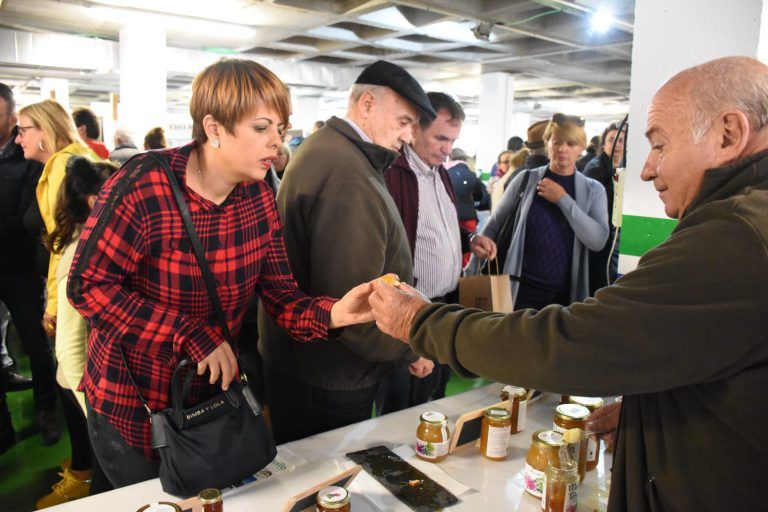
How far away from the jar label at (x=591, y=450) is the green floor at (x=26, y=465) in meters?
2.42

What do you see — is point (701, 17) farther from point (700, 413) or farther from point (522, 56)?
point (522, 56)

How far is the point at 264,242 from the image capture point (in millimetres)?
1560

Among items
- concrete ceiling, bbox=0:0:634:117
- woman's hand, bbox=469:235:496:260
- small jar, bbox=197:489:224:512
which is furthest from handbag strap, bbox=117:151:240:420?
concrete ceiling, bbox=0:0:634:117

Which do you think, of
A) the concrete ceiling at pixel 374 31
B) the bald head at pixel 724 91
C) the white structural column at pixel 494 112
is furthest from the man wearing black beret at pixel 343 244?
the white structural column at pixel 494 112

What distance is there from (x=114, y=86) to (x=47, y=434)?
11220mm

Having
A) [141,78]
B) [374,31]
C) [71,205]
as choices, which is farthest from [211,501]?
[374,31]

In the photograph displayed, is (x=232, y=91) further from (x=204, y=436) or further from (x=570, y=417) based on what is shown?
(x=570, y=417)

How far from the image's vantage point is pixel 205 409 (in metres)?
1.28

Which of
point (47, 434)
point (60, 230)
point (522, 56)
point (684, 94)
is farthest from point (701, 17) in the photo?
point (522, 56)

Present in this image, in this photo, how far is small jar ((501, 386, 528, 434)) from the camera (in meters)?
1.63

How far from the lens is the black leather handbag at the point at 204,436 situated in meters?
1.23

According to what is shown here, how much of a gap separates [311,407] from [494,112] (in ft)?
32.2

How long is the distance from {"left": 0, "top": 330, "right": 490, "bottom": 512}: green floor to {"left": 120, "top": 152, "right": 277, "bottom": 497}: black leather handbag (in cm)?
188

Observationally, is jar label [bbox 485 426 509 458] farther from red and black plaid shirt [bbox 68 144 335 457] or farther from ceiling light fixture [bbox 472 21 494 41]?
ceiling light fixture [bbox 472 21 494 41]
